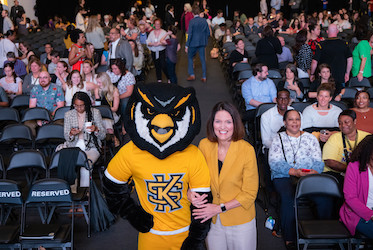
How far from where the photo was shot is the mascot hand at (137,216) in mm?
2158

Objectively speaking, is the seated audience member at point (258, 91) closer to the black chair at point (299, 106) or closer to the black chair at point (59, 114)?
the black chair at point (299, 106)

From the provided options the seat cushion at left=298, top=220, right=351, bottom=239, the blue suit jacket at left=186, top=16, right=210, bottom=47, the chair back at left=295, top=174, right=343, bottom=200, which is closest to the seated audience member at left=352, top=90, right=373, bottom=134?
the chair back at left=295, top=174, right=343, bottom=200

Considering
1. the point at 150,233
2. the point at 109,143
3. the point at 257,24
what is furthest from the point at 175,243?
the point at 257,24

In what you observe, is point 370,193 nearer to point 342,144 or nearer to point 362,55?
point 342,144

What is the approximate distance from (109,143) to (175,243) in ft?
10.5

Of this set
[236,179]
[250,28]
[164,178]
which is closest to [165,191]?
[164,178]

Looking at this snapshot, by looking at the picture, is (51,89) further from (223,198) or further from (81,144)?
(223,198)

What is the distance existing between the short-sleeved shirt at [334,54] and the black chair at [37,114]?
3.93 m

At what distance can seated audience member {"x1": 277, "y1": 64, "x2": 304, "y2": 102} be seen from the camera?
18.6 feet

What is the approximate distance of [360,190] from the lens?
3178 millimetres

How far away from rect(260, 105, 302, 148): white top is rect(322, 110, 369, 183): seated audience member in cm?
73

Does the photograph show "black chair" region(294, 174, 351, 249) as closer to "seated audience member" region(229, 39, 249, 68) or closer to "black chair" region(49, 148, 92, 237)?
"black chair" region(49, 148, 92, 237)

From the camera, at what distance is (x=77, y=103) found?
14.7 feet

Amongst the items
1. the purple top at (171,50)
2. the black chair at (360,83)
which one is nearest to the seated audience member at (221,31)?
the purple top at (171,50)
